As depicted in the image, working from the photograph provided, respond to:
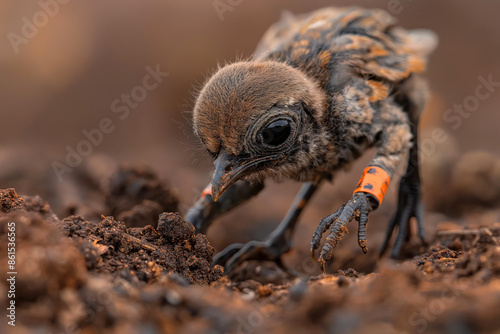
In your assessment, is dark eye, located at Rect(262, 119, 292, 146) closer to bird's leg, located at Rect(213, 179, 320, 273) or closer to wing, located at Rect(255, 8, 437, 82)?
wing, located at Rect(255, 8, 437, 82)

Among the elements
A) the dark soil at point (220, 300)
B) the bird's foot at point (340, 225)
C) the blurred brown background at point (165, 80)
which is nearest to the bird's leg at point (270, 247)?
the blurred brown background at point (165, 80)

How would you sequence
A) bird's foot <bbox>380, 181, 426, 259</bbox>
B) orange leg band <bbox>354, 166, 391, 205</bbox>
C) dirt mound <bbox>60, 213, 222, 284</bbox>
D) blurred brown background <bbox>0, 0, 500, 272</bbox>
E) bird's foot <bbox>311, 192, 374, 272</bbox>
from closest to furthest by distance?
dirt mound <bbox>60, 213, 222, 284</bbox>, bird's foot <bbox>311, 192, 374, 272</bbox>, orange leg band <bbox>354, 166, 391, 205</bbox>, bird's foot <bbox>380, 181, 426, 259</bbox>, blurred brown background <bbox>0, 0, 500, 272</bbox>

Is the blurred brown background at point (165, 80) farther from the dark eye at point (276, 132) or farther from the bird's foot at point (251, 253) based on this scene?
the dark eye at point (276, 132)

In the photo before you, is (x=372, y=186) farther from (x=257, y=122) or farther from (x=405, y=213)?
(x=405, y=213)

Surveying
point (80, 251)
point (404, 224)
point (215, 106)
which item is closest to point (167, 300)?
point (80, 251)

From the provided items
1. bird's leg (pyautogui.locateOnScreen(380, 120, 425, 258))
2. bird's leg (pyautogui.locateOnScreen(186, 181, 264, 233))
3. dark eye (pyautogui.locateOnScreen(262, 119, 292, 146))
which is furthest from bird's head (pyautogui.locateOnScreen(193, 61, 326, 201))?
bird's leg (pyautogui.locateOnScreen(380, 120, 425, 258))

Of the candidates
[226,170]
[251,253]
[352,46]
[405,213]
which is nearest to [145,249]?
[226,170]

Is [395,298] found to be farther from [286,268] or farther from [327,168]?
[286,268]
